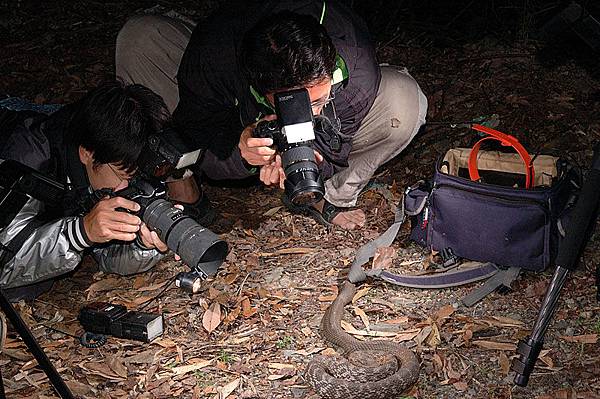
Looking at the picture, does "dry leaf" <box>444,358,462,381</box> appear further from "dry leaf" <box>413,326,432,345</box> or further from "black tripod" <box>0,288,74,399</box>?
"black tripod" <box>0,288,74,399</box>

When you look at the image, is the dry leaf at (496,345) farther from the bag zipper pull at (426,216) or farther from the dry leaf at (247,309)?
the dry leaf at (247,309)

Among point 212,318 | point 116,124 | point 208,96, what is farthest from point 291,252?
point 116,124

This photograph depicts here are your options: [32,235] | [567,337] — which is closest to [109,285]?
[32,235]

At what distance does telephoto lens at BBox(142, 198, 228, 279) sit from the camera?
2783mm

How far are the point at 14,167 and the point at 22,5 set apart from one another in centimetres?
395

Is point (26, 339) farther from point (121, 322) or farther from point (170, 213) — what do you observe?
point (121, 322)

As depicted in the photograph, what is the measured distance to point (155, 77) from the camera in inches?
155

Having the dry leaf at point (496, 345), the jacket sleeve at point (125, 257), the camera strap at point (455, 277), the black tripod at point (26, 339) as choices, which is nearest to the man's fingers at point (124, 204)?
the jacket sleeve at point (125, 257)

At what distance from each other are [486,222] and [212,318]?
1153 mm

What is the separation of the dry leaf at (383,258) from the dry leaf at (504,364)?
697 millimetres

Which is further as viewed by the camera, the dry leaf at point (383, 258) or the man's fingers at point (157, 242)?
the dry leaf at point (383, 258)

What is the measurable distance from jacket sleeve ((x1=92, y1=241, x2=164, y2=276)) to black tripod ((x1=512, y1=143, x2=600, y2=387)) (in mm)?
1582

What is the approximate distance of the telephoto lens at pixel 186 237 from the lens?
9.13 feet

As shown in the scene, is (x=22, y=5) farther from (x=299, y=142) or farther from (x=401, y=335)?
(x=401, y=335)
